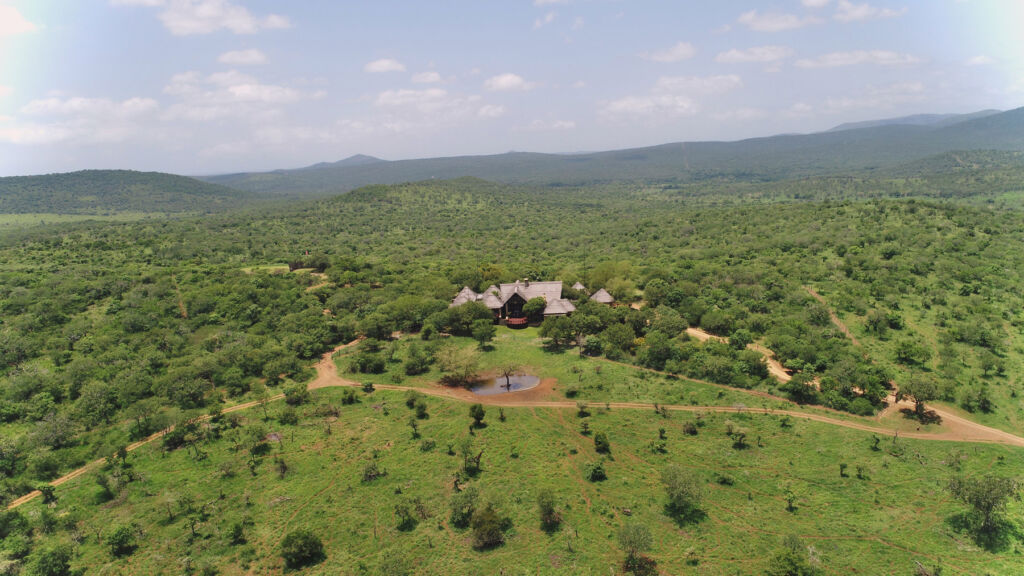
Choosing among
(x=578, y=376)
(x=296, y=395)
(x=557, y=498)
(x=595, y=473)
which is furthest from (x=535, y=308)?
(x=557, y=498)

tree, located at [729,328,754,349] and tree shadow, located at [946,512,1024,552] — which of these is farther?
tree, located at [729,328,754,349]

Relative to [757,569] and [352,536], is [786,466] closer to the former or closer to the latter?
[757,569]

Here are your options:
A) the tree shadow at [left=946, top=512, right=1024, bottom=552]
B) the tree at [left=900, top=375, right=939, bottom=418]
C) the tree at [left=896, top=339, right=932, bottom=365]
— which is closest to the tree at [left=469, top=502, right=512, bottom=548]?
the tree shadow at [left=946, top=512, right=1024, bottom=552]

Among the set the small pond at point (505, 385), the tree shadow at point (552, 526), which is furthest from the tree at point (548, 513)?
the small pond at point (505, 385)

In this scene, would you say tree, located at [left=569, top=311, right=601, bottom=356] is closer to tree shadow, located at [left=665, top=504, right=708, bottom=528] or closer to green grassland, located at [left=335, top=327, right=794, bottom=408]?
green grassland, located at [left=335, top=327, right=794, bottom=408]

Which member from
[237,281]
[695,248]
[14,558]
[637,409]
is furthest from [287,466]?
[695,248]

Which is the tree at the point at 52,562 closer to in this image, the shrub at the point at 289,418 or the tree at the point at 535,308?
→ the shrub at the point at 289,418

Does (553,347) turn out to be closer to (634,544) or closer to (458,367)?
(458,367)
